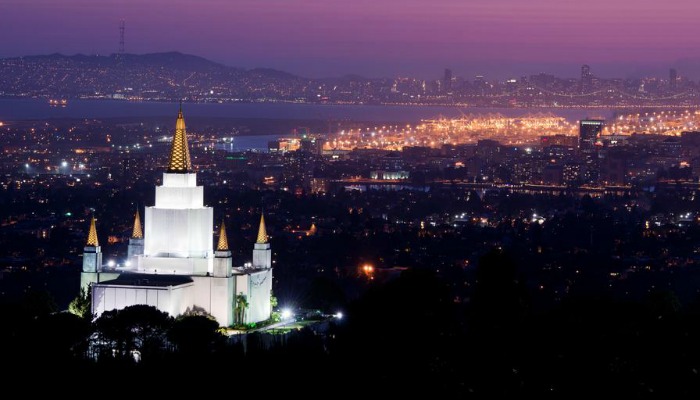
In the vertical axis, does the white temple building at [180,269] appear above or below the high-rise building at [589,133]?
above

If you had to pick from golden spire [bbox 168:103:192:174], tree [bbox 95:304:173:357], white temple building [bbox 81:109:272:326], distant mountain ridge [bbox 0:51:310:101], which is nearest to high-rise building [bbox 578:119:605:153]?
distant mountain ridge [bbox 0:51:310:101]

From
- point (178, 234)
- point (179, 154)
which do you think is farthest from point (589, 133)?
point (178, 234)

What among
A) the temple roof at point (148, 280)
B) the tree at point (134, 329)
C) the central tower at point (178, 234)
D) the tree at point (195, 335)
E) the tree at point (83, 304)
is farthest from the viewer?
the central tower at point (178, 234)

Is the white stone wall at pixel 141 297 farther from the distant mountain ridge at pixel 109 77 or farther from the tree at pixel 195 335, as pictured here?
the distant mountain ridge at pixel 109 77

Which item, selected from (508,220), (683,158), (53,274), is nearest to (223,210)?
(508,220)

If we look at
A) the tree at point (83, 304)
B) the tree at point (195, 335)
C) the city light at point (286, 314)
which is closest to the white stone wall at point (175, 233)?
the tree at point (83, 304)

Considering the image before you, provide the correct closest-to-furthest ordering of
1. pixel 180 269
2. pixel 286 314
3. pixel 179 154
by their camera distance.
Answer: pixel 180 269, pixel 179 154, pixel 286 314

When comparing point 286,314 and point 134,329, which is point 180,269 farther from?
point 134,329

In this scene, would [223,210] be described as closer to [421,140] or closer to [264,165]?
[264,165]
